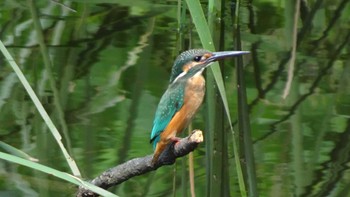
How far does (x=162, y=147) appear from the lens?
2217 mm

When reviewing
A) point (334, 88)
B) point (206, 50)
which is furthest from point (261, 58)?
point (206, 50)

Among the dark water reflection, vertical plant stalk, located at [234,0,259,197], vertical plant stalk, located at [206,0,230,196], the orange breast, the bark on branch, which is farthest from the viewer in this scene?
the dark water reflection

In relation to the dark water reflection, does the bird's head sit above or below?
above

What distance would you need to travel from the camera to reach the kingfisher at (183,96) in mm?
2301

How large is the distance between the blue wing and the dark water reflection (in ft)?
4.34

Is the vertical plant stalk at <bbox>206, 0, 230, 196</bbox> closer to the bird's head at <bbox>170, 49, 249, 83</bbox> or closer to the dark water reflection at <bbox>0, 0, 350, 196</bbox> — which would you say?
the bird's head at <bbox>170, 49, 249, 83</bbox>

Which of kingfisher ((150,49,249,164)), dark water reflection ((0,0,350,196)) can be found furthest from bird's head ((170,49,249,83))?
dark water reflection ((0,0,350,196))

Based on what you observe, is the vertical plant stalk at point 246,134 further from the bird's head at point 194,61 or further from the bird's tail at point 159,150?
the bird's tail at point 159,150

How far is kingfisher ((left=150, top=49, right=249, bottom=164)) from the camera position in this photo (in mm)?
2301

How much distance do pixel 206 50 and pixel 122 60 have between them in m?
3.60

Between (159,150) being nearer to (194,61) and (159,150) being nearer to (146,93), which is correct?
(194,61)

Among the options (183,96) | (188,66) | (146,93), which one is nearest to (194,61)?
(188,66)

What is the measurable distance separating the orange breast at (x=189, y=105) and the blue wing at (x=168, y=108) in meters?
0.01

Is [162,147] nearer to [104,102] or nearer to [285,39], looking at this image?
[104,102]
